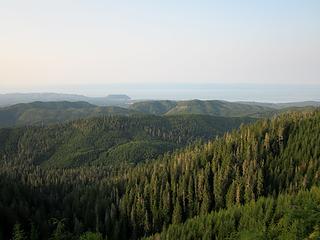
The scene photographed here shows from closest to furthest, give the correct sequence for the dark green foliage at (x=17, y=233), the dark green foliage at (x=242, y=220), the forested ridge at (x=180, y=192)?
the dark green foliage at (x=17, y=233) → the dark green foliage at (x=242, y=220) → the forested ridge at (x=180, y=192)

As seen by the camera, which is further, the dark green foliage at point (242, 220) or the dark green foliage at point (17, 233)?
the dark green foliage at point (242, 220)

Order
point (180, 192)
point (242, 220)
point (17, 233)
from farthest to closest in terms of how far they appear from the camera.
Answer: point (180, 192), point (242, 220), point (17, 233)

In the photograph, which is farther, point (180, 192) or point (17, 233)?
point (180, 192)

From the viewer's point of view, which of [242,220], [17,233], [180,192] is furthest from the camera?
[180,192]

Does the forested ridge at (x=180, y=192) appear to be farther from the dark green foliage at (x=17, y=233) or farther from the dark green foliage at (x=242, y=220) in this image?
the dark green foliage at (x=17, y=233)

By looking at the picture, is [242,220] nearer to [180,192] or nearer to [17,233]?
[180,192]

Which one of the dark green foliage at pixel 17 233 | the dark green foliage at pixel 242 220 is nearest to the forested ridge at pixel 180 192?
the dark green foliage at pixel 242 220

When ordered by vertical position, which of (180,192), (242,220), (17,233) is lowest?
(180,192)

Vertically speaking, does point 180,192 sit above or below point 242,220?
below

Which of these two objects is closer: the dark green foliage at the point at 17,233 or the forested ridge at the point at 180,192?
the dark green foliage at the point at 17,233

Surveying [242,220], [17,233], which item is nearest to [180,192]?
[242,220]

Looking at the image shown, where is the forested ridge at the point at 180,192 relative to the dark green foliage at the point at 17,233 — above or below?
below

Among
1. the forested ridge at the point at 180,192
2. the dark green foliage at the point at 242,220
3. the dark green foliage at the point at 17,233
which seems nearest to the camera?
the dark green foliage at the point at 17,233

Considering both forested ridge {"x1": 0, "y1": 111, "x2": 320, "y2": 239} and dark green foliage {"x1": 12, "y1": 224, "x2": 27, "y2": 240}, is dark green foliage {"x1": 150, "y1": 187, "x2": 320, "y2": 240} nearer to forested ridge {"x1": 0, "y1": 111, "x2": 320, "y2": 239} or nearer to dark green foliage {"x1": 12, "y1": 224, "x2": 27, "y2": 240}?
forested ridge {"x1": 0, "y1": 111, "x2": 320, "y2": 239}
